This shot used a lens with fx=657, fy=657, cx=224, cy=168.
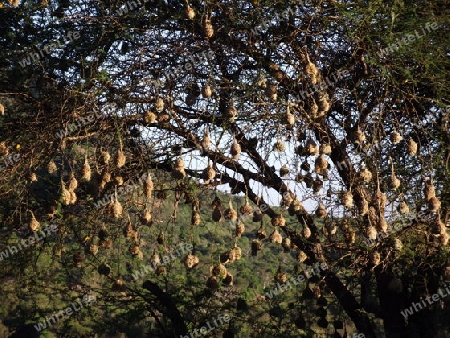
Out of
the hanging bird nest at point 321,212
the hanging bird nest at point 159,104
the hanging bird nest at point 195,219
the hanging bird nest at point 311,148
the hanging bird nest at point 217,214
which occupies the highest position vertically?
the hanging bird nest at point 159,104

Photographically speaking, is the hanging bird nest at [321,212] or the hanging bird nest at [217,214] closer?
the hanging bird nest at [217,214]

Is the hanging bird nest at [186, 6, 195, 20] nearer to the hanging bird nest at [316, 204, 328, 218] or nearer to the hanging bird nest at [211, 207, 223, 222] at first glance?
the hanging bird nest at [211, 207, 223, 222]

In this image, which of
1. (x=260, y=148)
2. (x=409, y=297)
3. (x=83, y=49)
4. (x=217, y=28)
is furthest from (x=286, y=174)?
(x=409, y=297)

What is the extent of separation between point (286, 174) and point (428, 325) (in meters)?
2.38

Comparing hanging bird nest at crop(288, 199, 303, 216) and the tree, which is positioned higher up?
the tree

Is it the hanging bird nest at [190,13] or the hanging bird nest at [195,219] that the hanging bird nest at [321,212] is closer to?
the hanging bird nest at [195,219]

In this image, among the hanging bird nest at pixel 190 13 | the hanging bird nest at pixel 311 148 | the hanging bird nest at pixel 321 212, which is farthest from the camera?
the hanging bird nest at pixel 321 212

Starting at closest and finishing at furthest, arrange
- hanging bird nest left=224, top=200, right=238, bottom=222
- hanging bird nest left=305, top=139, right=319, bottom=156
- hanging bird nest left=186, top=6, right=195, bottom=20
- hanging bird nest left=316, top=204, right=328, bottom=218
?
hanging bird nest left=305, top=139, right=319, bottom=156
hanging bird nest left=224, top=200, right=238, bottom=222
hanging bird nest left=186, top=6, right=195, bottom=20
hanging bird nest left=316, top=204, right=328, bottom=218

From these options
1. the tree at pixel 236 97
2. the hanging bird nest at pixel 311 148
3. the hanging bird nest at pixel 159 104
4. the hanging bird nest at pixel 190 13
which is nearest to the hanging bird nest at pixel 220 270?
the tree at pixel 236 97

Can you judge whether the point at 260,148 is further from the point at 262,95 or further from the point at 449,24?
the point at 449,24

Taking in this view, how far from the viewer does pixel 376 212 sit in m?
4.77

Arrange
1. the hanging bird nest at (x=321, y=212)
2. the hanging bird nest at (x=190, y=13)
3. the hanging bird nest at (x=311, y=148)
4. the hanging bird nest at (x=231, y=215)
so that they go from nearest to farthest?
1. the hanging bird nest at (x=311, y=148)
2. the hanging bird nest at (x=231, y=215)
3. the hanging bird nest at (x=190, y=13)
4. the hanging bird nest at (x=321, y=212)

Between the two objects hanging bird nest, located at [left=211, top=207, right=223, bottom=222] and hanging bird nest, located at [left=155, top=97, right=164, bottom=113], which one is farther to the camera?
hanging bird nest, located at [left=155, top=97, right=164, bottom=113]

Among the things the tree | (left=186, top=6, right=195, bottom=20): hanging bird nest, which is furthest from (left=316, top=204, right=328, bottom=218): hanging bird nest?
(left=186, top=6, right=195, bottom=20): hanging bird nest
